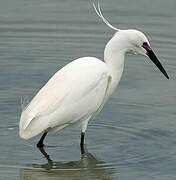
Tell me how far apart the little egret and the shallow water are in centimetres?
32

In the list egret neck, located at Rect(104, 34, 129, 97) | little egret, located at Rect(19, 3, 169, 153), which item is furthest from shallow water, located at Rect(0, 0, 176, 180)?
egret neck, located at Rect(104, 34, 129, 97)

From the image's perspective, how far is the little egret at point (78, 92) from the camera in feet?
31.9

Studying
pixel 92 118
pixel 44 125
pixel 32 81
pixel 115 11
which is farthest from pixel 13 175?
pixel 115 11

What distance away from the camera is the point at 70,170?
966cm

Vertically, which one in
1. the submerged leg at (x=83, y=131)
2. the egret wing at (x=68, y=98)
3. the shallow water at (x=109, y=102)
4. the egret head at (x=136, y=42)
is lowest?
the shallow water at (x=109, y=102)

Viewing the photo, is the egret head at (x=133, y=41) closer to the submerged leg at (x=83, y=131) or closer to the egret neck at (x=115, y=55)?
the egret neck at (x=115, y=55)

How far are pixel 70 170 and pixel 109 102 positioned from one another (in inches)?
76.7

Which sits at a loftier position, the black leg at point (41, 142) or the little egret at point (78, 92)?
the little egret at point (78, 92)

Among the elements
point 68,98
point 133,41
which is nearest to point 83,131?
point 68,98

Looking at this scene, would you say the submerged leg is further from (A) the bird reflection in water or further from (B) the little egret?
(A) the bird reflection in water

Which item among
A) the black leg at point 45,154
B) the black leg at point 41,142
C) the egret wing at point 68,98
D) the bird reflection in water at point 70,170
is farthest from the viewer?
the black leg at point 41,142

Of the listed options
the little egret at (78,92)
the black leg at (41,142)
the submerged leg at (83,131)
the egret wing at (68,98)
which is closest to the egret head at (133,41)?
the little egret at (78,92)

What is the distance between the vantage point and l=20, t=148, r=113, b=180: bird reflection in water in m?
9.52

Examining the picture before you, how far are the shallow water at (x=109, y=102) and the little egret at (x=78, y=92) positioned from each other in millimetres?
323
